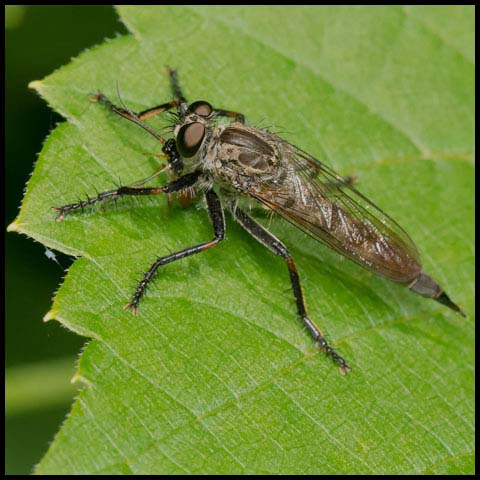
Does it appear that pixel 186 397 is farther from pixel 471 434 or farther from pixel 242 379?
pixel 471 434

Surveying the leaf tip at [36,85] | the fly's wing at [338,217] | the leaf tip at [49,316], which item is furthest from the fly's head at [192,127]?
the leaf tip at [49,316]

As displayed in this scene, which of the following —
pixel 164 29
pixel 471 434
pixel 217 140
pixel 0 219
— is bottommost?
pixel 471 434

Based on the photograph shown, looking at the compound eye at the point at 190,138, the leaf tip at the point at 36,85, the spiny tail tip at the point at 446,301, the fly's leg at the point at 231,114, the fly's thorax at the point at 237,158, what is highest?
the leaf tip at the point at 36,85

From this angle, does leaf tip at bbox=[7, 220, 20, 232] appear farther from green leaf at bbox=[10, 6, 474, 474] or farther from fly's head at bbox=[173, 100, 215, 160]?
fly's head at bbox=[173, 100, 215, 160]

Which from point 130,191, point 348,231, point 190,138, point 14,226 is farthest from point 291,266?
point 14,226

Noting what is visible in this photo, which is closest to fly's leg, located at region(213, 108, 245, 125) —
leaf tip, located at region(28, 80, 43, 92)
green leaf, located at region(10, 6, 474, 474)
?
green leaf, located at region(10, 6, 474, 474)

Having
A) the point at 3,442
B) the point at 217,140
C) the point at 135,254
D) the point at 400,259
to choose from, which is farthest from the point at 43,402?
the point at 400,259

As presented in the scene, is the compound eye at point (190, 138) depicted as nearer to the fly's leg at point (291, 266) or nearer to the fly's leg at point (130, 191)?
the fly's leg at point (130, 191)
